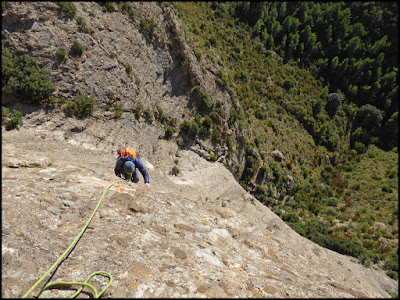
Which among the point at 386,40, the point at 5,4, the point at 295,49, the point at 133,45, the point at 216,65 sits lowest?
the point at 5,4

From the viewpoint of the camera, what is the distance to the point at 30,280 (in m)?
3.63

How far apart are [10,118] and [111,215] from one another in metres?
8.47

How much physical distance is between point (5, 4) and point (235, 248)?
54.0 ft

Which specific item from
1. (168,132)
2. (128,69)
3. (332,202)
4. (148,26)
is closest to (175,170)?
(168,132)

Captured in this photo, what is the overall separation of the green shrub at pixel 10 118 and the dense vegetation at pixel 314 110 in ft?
39.2

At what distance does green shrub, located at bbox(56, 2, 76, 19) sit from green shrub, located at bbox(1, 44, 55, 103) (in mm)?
4146

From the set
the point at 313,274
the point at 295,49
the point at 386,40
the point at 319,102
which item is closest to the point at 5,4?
the point at 313,274

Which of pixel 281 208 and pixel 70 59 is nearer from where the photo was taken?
pixel 70 59

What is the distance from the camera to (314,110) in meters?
42.3

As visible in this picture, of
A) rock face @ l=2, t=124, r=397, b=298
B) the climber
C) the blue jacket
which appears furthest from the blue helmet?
rock face @ l=2, t=124, r=397, b=298

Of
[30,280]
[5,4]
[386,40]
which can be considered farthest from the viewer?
[386,40]

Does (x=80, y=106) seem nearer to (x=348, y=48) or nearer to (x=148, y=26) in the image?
(x=148, y=26)

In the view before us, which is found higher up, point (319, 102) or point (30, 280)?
point (319, 102)

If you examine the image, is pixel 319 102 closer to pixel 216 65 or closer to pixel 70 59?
pixel 216 65
